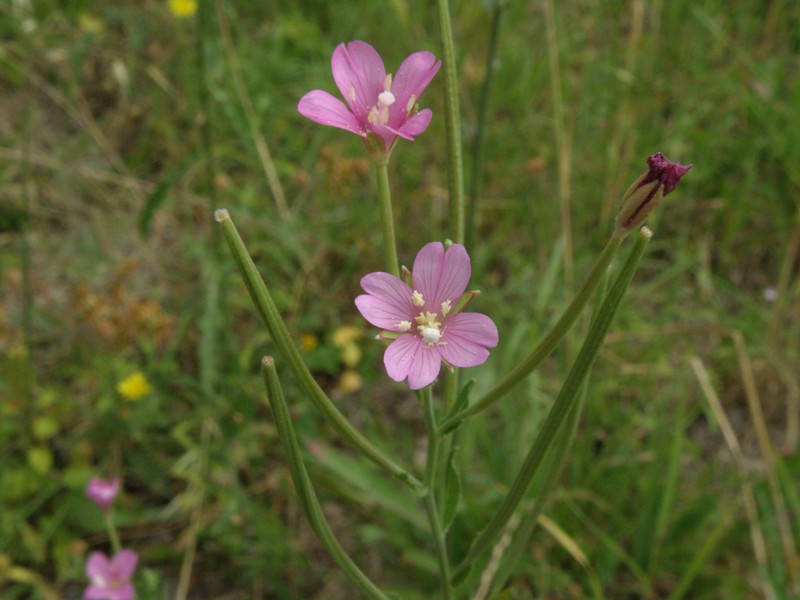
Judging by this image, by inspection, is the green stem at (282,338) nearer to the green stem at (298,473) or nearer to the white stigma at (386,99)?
the green stem at (298,473)

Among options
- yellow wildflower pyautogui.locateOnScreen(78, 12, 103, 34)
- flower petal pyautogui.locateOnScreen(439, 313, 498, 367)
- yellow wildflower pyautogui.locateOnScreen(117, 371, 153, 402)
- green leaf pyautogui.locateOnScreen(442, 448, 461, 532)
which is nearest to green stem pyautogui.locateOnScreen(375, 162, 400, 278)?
flower petal pyautogui.locateOnScreen(439, 313, 498, 367)

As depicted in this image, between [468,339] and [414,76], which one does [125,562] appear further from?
[414,76]

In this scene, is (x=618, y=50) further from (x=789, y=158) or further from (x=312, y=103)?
(x=312, y=103)

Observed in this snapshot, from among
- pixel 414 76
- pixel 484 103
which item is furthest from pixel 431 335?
pixel 484 103

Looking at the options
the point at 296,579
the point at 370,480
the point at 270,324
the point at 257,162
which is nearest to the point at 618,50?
the point at 257,162

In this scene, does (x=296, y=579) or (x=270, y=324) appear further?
(x=296, y=579)

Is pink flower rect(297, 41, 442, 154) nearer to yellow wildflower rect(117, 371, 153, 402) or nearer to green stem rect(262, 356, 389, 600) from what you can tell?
green stem rect(262, 356, 389, 600)
